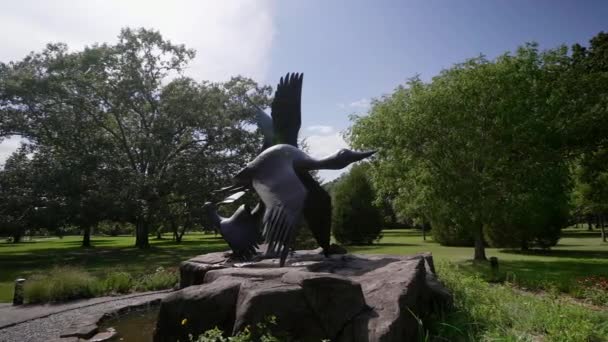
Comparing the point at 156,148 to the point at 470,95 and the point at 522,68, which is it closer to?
the point at 470,95

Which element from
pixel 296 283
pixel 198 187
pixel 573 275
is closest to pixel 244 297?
pixel 296 283

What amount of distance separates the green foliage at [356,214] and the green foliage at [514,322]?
20187mm

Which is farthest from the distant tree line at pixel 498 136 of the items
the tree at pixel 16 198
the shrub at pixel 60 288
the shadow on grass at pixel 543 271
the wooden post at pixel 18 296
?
the tree at pixel 16 198

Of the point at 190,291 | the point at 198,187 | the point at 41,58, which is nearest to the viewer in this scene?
the point at 190,291

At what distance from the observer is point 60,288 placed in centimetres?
1045

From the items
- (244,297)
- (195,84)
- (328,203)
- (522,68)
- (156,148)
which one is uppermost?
(195,84)

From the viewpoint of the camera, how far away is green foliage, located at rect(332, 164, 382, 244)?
27.0 metres

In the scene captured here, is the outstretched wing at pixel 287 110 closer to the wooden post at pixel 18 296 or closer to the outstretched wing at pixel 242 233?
the outstretched wing at pixel 242 233

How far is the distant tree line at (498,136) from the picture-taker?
15859 mm

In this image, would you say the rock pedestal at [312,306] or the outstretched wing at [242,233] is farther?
the outstretched wing at [242,233]

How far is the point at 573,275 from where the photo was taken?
40.6ft

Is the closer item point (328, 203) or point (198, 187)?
point (328, 203)

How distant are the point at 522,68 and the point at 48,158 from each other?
24437mm

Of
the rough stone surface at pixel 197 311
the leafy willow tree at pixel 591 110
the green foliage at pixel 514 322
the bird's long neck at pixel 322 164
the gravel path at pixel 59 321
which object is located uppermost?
the leafy willow tree at pixel 591 110
